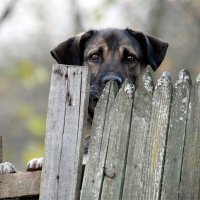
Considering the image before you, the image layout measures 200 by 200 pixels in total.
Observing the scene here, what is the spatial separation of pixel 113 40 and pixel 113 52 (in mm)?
252

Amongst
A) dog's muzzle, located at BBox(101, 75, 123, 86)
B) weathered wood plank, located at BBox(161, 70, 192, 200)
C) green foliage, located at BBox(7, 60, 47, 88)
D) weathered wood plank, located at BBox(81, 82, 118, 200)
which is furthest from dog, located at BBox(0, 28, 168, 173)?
green foliage, located at BBox(7, 60, 47, 88)

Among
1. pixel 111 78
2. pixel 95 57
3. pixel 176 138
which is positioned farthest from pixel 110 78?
pixel 176 138

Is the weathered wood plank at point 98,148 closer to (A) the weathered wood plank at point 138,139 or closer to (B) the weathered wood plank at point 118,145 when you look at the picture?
(B) the weathered wood plank at point 118,145

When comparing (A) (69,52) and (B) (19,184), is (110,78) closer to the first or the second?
(A) (69,52)

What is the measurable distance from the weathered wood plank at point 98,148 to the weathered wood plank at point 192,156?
0.54m

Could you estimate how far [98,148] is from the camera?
5.56 meters

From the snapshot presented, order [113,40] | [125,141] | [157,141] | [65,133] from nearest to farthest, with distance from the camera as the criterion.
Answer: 1. [157,141]
2. [125,141]
3. [65,133]
4. [113,40]

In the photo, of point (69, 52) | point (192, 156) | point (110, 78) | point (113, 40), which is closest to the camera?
point (192, 156)

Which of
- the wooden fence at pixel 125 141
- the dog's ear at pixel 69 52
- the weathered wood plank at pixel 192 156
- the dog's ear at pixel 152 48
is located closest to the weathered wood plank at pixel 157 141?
the wooden fence at pixel 125 141

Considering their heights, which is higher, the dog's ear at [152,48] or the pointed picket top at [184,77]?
the dog's ear at [152,48]

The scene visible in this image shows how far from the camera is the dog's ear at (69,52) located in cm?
847

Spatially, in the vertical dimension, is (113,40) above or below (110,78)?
above

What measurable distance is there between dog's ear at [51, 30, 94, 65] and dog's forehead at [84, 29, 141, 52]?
0.11m

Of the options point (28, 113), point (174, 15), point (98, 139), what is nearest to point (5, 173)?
point (98, 139)
